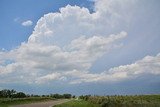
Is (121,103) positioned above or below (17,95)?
below

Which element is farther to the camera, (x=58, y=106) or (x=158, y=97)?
(x=158, y=97)

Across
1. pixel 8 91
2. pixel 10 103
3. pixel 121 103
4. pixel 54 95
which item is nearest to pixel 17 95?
pixel 8 91

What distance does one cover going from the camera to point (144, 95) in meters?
59.6

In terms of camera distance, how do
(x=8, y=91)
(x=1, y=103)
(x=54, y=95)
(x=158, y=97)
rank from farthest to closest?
(x=54, y=95) → (x=8, y=91) → (x=158, y=97) → (x=1, y=103)

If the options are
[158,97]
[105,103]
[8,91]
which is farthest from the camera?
[8,91]

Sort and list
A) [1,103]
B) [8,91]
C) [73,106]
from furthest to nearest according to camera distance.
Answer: [8,91]
[1,103]
[73,106]

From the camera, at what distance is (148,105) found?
149 feet

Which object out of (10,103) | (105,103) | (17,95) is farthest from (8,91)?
(105,103)

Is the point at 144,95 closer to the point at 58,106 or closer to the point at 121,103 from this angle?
the point at 121,103

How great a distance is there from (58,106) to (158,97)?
75.3 feet

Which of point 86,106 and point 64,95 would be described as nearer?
point 86,106

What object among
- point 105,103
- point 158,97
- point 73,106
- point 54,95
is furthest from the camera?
point 54,95

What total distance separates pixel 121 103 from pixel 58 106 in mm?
8774

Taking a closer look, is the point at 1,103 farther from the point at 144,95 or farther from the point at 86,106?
the point at 144,95
